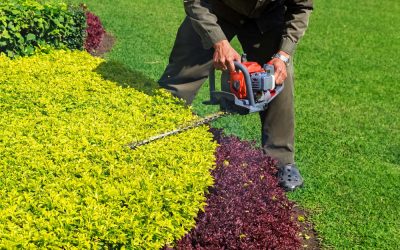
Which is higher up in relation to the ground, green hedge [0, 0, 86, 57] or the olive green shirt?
the olive green shirt

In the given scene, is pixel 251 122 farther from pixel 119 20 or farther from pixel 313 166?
pixel 119 20

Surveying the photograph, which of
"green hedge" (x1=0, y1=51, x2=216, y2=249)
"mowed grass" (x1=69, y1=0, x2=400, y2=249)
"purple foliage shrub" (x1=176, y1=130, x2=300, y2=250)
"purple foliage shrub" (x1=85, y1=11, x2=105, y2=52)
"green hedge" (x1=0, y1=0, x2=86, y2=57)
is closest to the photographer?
"green hedge" (x1=0, y1=51, x2=216, y2=249)

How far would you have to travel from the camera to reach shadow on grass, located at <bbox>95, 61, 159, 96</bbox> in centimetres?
437

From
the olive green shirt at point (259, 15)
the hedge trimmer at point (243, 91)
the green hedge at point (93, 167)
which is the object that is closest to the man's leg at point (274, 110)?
the olive green shirt at point (259, 15)

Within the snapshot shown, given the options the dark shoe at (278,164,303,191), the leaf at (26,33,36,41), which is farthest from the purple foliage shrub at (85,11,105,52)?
the dark shoe at (278,164,303,191)

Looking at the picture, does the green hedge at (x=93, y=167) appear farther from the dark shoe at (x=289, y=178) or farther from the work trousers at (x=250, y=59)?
the dark shoe at (x=289, y=178)

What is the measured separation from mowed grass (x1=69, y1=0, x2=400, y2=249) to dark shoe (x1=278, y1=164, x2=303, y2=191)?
13 cm

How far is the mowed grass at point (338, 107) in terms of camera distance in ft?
14.1

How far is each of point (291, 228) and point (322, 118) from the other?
269 centimetres

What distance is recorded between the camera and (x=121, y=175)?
120 inches

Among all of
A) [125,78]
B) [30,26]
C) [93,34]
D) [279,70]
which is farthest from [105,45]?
[279,70]

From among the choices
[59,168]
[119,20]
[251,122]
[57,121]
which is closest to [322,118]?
[251,122]

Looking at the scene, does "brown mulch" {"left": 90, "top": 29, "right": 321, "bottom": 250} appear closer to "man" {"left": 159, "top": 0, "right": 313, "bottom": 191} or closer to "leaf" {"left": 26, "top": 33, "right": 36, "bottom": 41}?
"man" {"left": 159, "top": 0, "right": 313, "bottom": 191}

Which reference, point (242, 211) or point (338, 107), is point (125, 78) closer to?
point (242, 211)
